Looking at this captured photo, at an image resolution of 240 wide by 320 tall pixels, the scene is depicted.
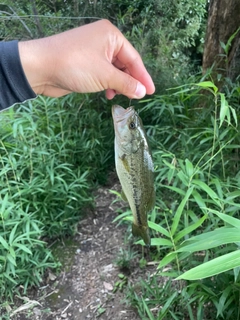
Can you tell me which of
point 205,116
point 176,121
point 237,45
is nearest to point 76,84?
point 205,116

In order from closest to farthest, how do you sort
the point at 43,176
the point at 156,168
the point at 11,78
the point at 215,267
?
the point at 215,267 < the point at 11,78 < the point at 156,168 < the point at 43,176

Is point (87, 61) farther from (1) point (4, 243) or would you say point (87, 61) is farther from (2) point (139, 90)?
(1) point (4, 243)

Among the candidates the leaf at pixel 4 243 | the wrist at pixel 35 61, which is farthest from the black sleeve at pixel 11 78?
the leaf at pixel 4 243

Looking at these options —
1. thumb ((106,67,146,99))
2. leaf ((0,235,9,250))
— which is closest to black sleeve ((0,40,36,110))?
thumb ((106,67,146,99))

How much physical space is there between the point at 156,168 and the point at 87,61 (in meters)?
1.15

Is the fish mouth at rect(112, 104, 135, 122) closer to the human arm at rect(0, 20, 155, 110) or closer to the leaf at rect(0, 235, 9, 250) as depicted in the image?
the human arm at rect(0, 20, 155, 110)

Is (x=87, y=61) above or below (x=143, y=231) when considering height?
above

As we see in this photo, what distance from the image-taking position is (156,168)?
242 centimetres

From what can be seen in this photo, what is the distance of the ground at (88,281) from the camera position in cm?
247

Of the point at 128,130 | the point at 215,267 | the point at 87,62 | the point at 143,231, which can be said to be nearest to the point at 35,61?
the point at 87,62

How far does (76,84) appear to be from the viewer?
1525 mm

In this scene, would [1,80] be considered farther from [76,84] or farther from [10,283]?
[10,283]

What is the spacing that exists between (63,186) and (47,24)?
→ 7.06 feet

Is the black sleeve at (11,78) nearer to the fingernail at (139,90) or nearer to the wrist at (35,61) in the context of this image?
the wrist at (35,61)
